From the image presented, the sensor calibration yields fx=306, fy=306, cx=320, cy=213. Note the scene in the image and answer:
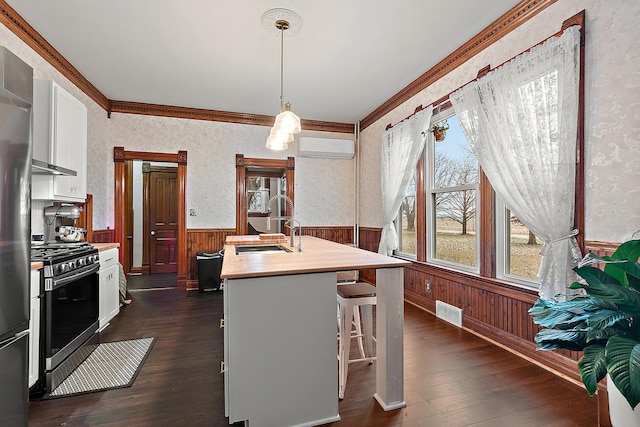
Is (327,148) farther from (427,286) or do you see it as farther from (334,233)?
(427,286)

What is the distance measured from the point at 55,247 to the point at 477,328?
3.96 m

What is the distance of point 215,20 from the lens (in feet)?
8.69

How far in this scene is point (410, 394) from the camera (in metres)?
2.04

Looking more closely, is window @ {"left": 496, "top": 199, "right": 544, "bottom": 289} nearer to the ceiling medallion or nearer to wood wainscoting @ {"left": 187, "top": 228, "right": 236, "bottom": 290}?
the ceiling medallion

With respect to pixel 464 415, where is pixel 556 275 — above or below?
above

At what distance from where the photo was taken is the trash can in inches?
184

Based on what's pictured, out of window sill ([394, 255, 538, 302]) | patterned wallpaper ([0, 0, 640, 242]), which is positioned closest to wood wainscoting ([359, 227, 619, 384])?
window sill ([394, 255, 538, 302])

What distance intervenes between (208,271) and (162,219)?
2.44 metres

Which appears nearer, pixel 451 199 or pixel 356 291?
pixel 356 291

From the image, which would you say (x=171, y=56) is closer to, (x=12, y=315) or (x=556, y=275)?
(x=12, y=315)

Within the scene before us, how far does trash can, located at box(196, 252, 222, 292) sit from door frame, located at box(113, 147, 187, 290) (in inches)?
16.6

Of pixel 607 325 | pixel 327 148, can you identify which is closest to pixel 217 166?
pixel 327 148

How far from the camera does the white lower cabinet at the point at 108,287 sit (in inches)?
124

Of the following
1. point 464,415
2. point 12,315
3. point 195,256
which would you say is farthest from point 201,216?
point 464,415
